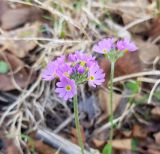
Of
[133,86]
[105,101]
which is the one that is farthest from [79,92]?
[133,86]

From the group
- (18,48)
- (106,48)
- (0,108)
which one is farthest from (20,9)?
(106,48)

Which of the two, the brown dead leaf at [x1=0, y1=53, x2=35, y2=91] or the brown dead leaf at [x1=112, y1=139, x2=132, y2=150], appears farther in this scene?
the brown dead leaf at [x1=0, y1=53, x2=35, y2=91]

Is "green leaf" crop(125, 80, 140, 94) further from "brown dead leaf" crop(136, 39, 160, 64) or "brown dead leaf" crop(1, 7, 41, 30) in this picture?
"brown dead leaf" crop(1, 7, 41, 30)

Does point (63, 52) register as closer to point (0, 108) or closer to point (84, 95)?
point (84, 95)

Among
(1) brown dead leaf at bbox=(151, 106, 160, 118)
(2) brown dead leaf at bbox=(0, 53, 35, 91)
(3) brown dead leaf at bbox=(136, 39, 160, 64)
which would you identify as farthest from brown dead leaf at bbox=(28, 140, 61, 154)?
(3) brown dead leaf at bbox=(136, 39, 160, 64)

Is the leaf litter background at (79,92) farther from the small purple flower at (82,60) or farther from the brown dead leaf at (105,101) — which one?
the small purple flower at (82,60)

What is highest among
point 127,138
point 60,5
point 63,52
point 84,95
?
point 60,5
